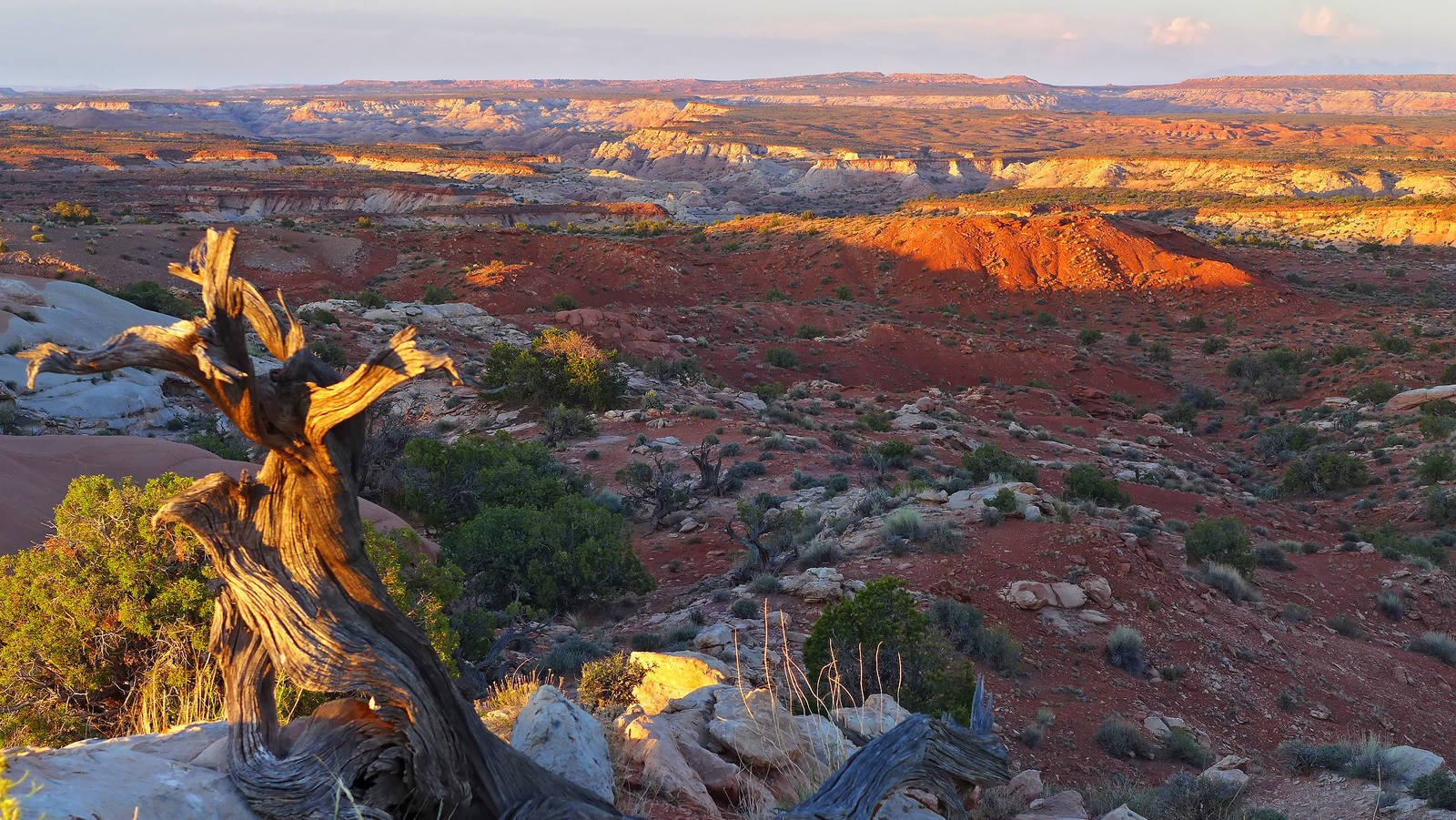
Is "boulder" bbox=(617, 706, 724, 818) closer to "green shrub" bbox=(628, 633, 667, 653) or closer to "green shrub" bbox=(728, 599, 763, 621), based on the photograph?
"green shrub" bbox=(628, 633, 667, 653)

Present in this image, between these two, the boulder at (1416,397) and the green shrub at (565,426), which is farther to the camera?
the boulder at (1416,397)

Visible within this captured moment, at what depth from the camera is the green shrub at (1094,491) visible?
47.4 feet

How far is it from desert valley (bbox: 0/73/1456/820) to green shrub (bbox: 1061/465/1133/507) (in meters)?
0.06

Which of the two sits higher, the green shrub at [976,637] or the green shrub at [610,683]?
the green shrub at [610,683]

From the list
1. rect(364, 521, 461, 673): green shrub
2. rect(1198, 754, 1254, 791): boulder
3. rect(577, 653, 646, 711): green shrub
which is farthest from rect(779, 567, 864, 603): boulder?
rect(364, 521, 461, 673): green shrub

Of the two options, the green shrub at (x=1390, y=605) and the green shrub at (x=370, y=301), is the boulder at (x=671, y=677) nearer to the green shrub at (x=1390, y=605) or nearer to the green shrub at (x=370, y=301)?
the green shrub at (x=1390, y=605)

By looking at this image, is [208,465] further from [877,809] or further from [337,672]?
[877,809]

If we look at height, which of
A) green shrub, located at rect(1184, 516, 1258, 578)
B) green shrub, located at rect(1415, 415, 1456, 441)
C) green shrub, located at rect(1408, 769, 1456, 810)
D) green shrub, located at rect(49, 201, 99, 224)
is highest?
green shrub, located at rect(49, 201, 99, 224)

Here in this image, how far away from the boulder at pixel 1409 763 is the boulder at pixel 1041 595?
304 centimetres

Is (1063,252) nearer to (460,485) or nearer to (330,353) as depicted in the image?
(330,353)

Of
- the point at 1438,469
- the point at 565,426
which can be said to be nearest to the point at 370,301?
the point at 565,426

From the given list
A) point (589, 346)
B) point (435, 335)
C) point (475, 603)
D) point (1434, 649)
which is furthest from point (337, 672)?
point (435, 335)

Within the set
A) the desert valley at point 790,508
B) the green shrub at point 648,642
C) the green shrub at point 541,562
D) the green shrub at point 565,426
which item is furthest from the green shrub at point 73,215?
the green shrub at point 648,642

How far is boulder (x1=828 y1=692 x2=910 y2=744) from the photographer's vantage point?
4.53 meters
